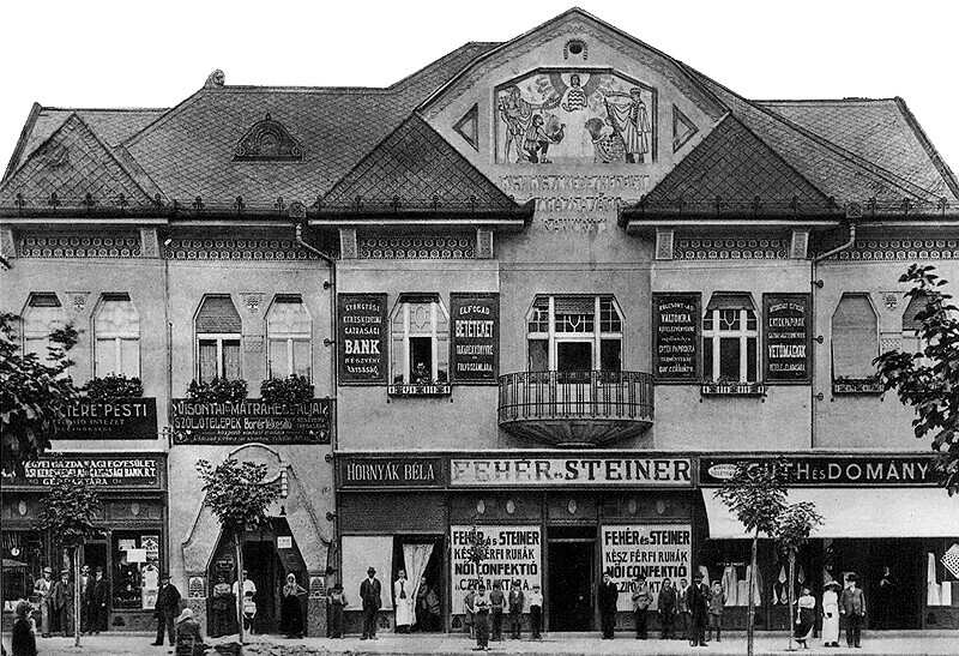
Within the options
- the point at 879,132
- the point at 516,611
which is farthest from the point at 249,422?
the point at 879,132

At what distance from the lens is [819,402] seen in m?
37.2

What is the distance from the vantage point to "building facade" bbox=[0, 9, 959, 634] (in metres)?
36.3

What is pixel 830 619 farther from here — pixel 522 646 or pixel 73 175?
pixel 73 175

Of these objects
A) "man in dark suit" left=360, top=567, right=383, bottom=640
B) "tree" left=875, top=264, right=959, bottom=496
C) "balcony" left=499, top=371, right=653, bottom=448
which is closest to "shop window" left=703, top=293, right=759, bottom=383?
"balcony" left=499, top=371, right=653, bottom=448

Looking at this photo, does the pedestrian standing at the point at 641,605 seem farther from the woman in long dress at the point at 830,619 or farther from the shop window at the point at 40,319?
the shop window at the point at 40,319

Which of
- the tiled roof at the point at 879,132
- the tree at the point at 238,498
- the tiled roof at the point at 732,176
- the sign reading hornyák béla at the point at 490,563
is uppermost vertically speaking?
the tiled roof at the point at 879,132

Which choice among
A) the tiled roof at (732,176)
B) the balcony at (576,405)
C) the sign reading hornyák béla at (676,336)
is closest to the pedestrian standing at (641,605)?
the balcony at (576,405)

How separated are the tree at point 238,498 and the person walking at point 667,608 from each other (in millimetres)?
8759

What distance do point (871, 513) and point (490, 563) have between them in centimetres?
856

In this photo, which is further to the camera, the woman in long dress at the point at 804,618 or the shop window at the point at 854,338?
the shop window at the point at 854,338

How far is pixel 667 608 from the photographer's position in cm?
3544

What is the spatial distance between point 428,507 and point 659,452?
5.34 metres

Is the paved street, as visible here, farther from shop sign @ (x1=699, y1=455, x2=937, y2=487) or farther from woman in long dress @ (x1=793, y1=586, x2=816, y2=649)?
shop sign @ (x1=699, y1=455, x2=937, y2=487)

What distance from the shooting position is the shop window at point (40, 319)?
36750 mm
